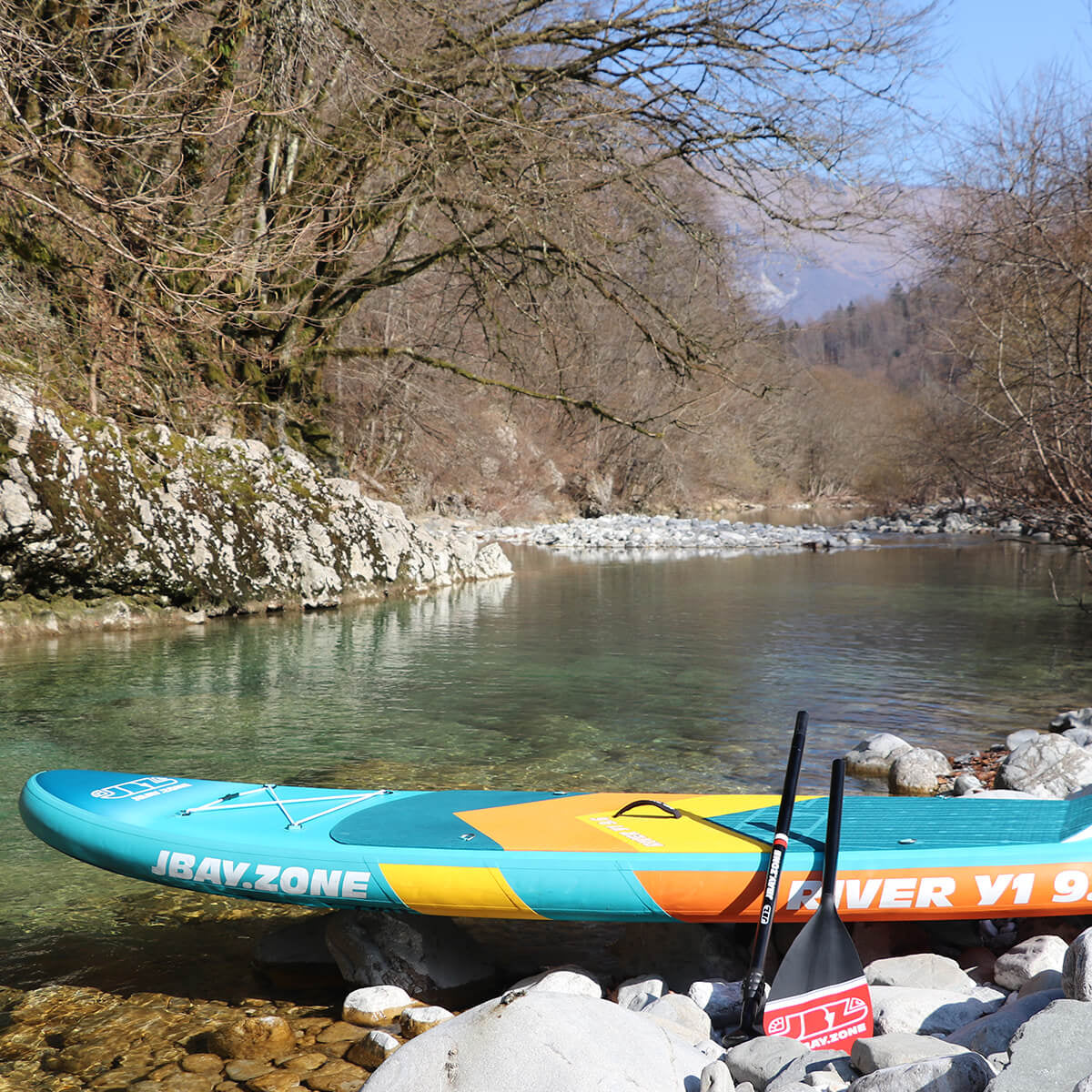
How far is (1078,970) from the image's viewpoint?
2.26 meters

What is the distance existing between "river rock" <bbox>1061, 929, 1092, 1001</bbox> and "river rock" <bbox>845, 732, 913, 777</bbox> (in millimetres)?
2730

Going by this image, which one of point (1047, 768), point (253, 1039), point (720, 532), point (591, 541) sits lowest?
point (253, 1039)

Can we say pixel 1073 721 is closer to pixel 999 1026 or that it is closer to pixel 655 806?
pixel 655 806

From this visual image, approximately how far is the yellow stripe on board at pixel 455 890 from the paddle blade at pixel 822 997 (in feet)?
2.19

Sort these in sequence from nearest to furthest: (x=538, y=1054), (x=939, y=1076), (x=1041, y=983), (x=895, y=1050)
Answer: (x=939, y=1076), (x=538, y=1054), (x=895, y=1050), (x=1041, y=983)

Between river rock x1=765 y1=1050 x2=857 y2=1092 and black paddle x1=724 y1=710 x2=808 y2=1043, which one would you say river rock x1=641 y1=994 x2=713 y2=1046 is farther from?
river rock x1=765 y1=1050 x2=857 y2=1092

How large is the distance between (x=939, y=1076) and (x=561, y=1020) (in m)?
0.74

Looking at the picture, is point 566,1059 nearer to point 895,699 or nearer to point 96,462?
point 895,699

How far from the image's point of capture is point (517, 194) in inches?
368

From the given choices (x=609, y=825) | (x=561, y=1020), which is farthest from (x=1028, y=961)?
(x=561, y=1020)

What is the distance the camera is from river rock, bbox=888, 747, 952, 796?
4766mm

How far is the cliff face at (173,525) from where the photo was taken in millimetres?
8281

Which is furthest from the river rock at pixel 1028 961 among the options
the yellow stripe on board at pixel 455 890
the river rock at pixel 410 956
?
the river rock at pixel 410 956

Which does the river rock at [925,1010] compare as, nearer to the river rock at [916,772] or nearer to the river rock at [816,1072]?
the river rock at [816,1072]
